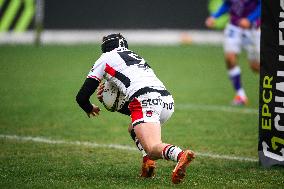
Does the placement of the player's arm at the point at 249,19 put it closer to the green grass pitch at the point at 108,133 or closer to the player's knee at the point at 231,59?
the player's knee at the point at 231,59

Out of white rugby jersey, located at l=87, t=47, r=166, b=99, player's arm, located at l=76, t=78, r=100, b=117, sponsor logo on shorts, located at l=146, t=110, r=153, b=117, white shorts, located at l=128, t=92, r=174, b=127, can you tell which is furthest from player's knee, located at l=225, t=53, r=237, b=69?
sponsor logo on shorts, located at l=146, t=110, r=153, b=117

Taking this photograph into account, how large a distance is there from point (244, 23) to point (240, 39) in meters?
0.42

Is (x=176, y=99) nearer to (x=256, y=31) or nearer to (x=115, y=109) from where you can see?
(x=256, y=31)

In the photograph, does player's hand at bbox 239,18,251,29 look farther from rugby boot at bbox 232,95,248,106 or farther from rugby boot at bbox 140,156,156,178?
rugby boot at bbox 140,156,156,178

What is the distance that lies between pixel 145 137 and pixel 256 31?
895cm

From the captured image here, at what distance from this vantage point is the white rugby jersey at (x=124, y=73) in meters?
7.81

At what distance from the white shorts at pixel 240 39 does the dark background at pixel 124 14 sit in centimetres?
1316

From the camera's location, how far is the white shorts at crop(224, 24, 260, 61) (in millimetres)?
15844

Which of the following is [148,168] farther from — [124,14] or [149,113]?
[124,14]

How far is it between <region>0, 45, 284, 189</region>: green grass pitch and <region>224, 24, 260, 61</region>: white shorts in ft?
3.86

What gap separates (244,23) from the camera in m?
15.7

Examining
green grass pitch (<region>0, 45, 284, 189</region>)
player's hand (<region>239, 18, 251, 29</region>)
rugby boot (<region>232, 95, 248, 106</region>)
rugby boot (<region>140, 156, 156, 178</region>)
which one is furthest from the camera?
player's hand (<region>239, 18, 251, 29</region>)

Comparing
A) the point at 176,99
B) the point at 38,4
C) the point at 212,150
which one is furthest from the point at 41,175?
the point at 38,4

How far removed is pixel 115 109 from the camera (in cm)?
820
